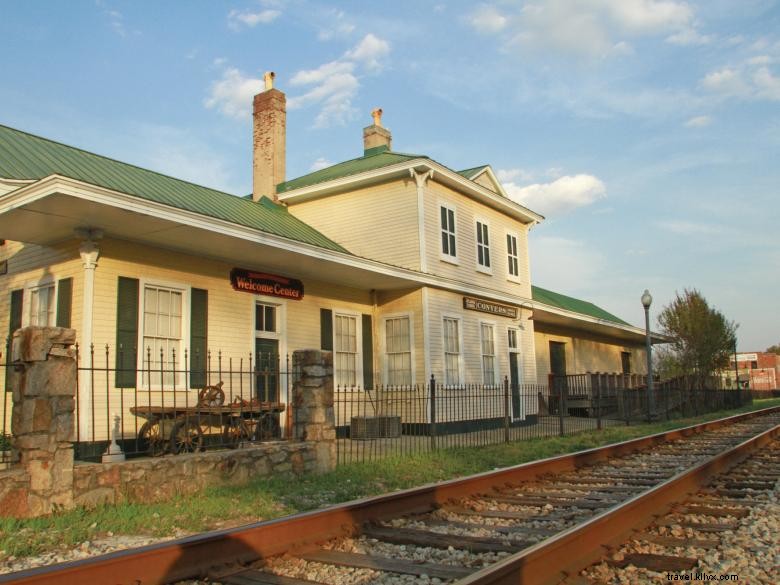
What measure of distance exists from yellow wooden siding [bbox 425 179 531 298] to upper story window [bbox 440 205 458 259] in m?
0.16

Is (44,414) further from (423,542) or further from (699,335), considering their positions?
(699,335)

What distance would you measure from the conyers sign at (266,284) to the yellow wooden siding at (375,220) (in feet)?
11.2

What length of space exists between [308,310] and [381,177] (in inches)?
178

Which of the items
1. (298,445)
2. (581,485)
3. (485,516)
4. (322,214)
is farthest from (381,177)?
(485,516)

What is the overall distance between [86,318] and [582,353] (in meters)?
24.0

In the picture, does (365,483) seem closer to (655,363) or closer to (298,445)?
(298,445)

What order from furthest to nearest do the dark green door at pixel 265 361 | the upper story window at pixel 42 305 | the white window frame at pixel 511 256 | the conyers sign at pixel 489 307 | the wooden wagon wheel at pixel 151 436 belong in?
the white window frame at pixel 511 256 → the conyers sign at pixel 489 307 → the dark green door at pixel 265 361 → the upper story window at pixel 42 305 → the wooden wagon wheel at pixel 151 436

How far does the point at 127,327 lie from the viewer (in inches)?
480

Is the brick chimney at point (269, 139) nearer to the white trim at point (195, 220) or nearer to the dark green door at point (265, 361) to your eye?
the white trim at point (195, 220)

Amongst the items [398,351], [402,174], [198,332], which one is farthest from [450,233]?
[198,332]

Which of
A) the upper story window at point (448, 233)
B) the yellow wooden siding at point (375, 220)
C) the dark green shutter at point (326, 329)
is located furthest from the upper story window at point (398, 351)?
the upper story window at point (448, 233)

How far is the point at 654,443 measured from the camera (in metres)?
13.9

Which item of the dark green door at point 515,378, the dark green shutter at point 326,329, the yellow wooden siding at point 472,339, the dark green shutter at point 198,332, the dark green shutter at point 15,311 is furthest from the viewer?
the dark green door at point 515,378

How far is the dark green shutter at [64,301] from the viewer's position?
474 inches
